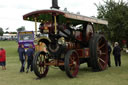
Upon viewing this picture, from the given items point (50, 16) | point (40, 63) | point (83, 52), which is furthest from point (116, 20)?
point (40, 63)

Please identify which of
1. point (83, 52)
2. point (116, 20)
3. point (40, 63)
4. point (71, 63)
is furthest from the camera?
point (116, 20)

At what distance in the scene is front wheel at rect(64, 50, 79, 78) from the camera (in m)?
8.36

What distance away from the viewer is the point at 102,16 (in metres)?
22.2

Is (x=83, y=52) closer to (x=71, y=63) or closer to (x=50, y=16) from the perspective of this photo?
(x=71, y=63)

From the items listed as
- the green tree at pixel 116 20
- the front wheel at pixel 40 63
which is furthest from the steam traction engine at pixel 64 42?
the green tree at pixel 116 20

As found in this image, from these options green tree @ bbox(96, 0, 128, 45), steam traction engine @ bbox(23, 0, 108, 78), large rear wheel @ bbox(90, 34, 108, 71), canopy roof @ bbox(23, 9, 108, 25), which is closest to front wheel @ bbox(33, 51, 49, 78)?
steam traction engine @ bbox(23, 0, 108, 78)

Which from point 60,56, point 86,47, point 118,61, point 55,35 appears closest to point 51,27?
point 55,35

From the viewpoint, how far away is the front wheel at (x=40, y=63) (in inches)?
345

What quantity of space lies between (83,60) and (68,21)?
6.42 ft

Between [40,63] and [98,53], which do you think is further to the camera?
[98,53]

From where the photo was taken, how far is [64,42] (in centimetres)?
891

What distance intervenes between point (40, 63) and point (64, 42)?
4.04 ft

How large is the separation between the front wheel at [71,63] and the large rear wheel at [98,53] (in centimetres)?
97

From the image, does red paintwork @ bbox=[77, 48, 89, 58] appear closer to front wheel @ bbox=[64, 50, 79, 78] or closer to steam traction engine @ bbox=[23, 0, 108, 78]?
steam traction engine @ bbox=[23, 0, 108, 78]
